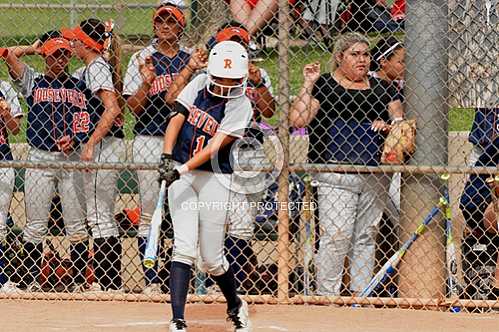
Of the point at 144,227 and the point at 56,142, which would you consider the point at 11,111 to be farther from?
the point at 144,227

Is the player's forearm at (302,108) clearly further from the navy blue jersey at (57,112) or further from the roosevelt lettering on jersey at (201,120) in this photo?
the navy blue jersey at (57,112)

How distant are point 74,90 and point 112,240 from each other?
3.42 ft

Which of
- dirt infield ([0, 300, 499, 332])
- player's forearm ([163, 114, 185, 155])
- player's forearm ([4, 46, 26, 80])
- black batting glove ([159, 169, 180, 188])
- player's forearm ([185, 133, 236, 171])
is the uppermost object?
player's forearm ([4, 46, 26, 80])

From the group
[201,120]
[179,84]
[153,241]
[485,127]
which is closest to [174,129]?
[201,120]

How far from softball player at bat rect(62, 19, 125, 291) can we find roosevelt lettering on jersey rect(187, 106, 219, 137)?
1.22 m

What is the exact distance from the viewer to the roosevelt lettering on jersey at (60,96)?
7500 mm

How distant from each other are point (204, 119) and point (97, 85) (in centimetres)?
136

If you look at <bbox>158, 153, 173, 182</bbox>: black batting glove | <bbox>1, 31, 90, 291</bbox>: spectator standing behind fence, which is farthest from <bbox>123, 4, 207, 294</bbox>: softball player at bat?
<bbox>158, 153, 173, 182</bbox>: black batting glove

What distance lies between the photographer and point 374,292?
7262mm

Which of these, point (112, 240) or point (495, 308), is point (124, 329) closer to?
point (112, 240)

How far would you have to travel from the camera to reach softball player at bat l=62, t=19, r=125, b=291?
744 centimetres

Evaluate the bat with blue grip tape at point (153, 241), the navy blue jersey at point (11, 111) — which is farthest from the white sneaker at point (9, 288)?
the bat with blue grip tape at point (153, 241)

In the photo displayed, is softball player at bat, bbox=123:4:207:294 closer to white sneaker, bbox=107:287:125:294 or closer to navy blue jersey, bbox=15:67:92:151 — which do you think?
white sneaker, bbox=107:287:125:294

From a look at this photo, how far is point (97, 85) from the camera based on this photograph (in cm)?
744
